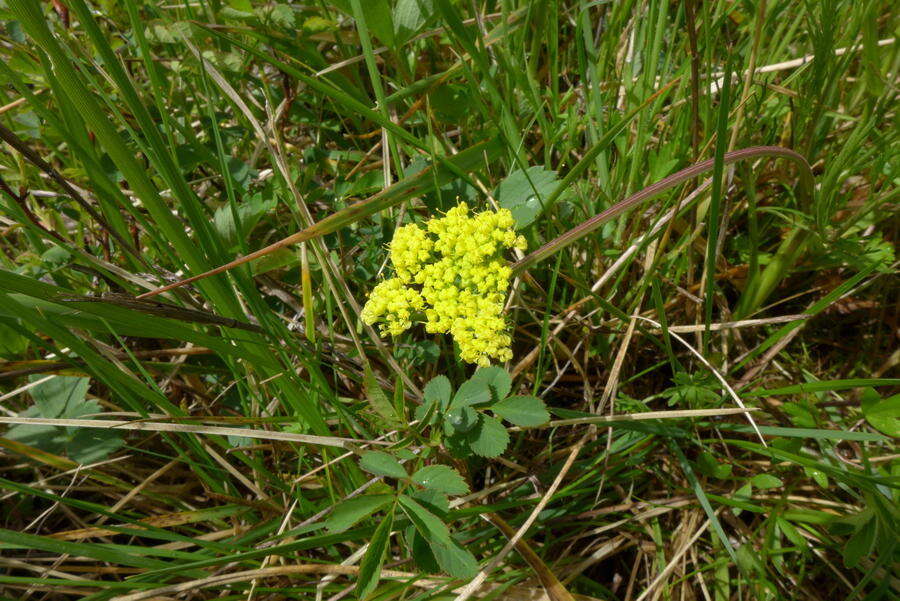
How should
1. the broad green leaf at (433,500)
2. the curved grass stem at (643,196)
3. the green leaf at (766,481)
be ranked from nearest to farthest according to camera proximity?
1. the curved grass stem at (643,196)
2. the broad green leaf at (433,500)
3. the green leaf at (766,481)

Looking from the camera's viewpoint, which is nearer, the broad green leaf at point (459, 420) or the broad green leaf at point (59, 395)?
the broad green leaf at point (459, 420)

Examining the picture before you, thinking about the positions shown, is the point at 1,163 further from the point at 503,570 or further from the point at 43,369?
the point at 503,570

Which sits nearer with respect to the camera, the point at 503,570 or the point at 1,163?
the point at 503,570

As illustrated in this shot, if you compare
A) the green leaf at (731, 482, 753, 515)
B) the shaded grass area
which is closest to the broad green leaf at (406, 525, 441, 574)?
the shaded grass area

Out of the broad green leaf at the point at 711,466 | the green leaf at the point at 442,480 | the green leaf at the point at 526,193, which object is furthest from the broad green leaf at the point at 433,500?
the broad green leaf at the point at 711,466

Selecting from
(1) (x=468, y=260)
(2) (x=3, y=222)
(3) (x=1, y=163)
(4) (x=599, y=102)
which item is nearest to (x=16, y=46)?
(3) (x=1, y=163)

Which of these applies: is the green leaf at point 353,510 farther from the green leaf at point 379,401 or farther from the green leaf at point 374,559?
the green leaf at point 379,401

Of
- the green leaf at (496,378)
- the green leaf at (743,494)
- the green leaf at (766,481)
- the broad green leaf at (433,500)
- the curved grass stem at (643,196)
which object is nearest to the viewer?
the curved grass stem at (643,196)
